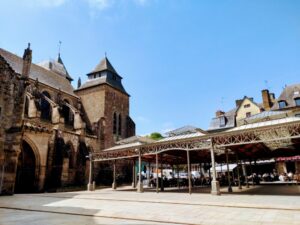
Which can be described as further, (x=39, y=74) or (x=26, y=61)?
(x=39, y=74)

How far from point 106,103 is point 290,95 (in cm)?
2170

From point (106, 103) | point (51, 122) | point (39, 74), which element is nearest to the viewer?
point (51, 122)

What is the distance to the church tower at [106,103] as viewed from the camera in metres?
27.8

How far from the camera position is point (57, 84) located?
91.9ft

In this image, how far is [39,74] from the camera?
2614cm

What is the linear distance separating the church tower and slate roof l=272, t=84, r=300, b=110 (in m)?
18.6

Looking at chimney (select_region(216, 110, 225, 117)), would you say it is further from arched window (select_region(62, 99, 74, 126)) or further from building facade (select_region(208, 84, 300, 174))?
arched window (select_region(62, 99, 74, 126))

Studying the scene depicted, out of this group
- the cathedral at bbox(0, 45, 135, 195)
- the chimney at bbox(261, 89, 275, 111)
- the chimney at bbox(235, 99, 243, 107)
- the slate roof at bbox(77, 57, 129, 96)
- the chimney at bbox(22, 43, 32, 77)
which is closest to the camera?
the cathedral at bbox(0, 45, 135, 195)

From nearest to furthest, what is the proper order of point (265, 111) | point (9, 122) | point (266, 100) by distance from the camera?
point (9, 122) → point (265, 111) → point (266, 100)

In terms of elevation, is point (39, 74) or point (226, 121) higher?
point (39, 74)

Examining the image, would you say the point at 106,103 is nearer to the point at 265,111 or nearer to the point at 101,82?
the point at 101,82

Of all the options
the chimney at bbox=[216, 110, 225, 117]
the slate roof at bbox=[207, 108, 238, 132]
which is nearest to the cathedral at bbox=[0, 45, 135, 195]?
the slate roof at bbox=[207, 108, 238, 132]

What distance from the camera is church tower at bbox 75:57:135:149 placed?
91.0ft

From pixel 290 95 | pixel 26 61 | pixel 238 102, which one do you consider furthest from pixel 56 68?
pixel 290 95
